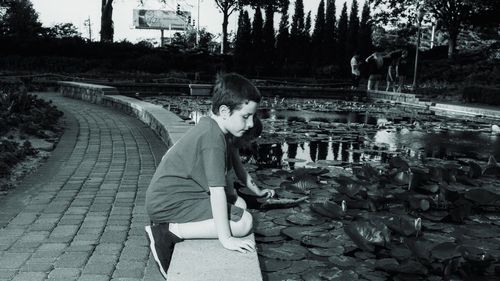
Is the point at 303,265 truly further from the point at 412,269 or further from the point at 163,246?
the point at 163,246

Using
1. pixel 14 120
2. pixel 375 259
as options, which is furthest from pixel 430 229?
pixel 14 120

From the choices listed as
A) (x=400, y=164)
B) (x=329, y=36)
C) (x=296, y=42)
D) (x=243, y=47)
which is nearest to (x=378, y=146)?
(x=400, y=164)

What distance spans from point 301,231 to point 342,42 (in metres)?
33.0

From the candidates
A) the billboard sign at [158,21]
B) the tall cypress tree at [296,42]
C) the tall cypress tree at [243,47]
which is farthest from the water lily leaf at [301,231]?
the billboard sign at [158,21]

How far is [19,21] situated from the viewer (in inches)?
971

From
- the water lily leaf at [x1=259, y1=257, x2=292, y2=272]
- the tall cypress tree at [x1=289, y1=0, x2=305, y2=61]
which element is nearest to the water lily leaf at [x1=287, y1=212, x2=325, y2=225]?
the water lily leaf at [x1=259, y1=257, x2=292, y2=272]

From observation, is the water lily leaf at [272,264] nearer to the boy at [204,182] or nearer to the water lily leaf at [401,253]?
the boy at [204,182]

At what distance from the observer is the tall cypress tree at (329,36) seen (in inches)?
1287

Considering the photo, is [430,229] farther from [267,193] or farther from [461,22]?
[461,22]

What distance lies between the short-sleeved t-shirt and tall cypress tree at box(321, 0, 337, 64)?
3102 cm

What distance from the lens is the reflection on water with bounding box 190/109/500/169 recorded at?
18.7ft

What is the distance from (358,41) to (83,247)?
33155mm

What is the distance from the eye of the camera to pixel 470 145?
7.25 metres

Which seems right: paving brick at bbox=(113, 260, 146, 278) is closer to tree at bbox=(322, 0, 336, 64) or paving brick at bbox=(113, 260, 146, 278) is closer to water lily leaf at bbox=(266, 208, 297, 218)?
water lily leaf at bbox=(266, 208, 297, 218)
